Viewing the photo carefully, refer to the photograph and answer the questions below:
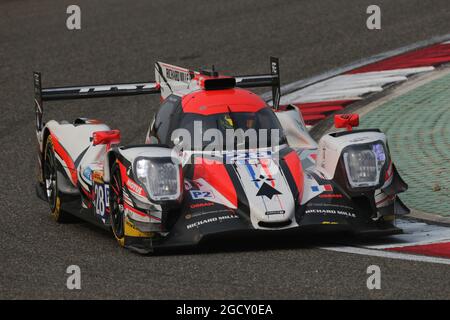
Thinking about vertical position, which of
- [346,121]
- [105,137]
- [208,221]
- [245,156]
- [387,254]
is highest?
[346,121]

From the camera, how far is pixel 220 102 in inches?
435

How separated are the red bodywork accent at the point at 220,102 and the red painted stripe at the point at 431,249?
2.06 m

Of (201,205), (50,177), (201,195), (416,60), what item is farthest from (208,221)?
(416,60)

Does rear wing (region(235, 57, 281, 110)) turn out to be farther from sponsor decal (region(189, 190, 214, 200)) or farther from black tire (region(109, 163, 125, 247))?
sponsor decal (region(189, 190, 214, 200))

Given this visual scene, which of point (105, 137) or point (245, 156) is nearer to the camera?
point (245, 156)

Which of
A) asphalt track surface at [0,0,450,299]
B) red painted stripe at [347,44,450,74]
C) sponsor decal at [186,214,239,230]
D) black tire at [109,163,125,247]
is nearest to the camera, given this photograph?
asphalt track surface at [0,0,450,299]

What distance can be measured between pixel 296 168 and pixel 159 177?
1.24 metres

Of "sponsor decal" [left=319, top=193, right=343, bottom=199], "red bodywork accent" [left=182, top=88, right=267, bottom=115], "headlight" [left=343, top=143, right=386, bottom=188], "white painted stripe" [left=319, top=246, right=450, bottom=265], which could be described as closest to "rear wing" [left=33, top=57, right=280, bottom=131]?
"red bodywork accent" [left=182, top=88, right=267, bottom=115]

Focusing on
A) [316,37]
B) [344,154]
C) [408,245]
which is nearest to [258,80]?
[344,154]

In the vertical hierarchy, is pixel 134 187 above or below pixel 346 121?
below

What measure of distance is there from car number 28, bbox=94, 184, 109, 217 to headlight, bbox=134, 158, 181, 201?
0.88 meters

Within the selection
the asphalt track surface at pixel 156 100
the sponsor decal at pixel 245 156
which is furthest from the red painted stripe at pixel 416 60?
the sponsor decal at pixel 245 156

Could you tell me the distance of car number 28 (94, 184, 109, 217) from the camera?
1077 cm

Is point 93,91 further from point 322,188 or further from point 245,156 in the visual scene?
point 322,188
